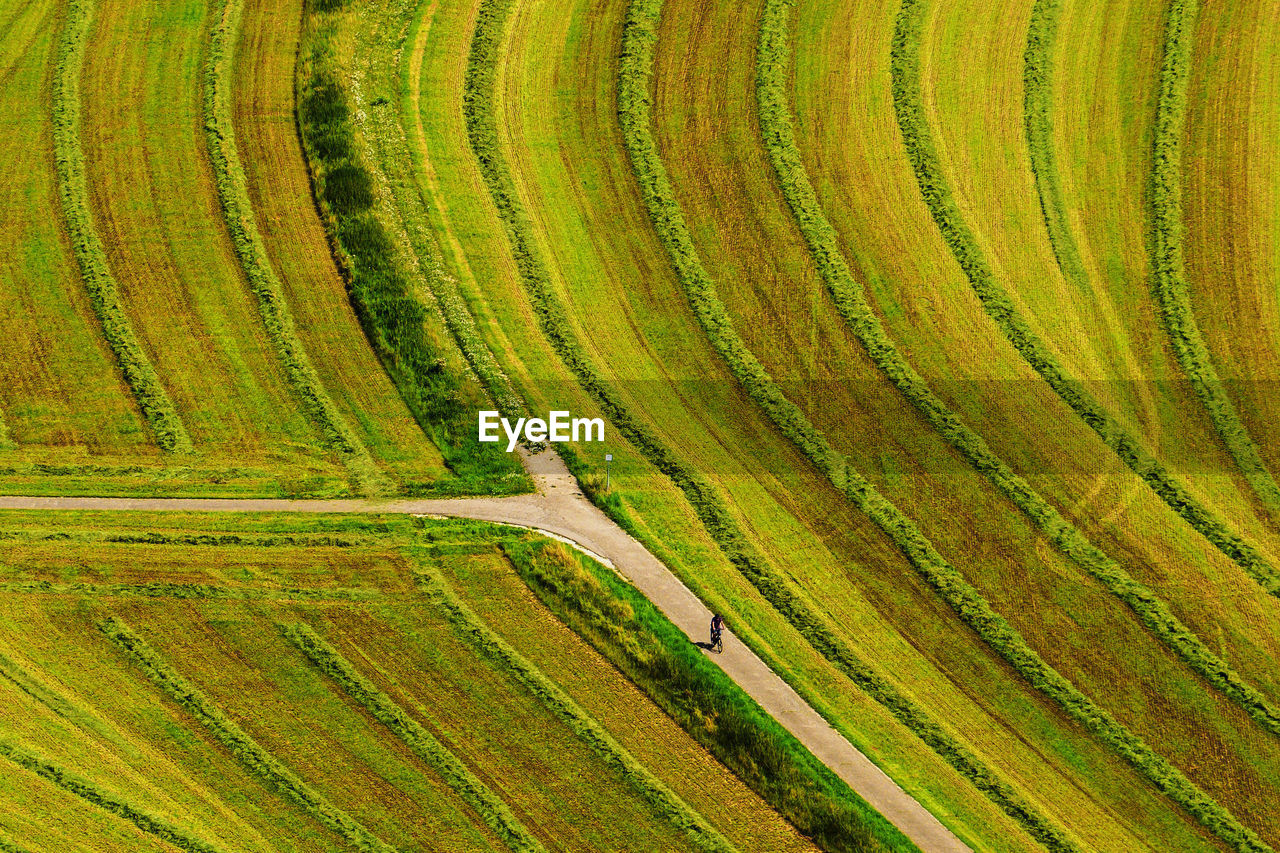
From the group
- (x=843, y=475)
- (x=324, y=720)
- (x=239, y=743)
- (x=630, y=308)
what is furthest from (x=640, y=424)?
(x=239, y=743)

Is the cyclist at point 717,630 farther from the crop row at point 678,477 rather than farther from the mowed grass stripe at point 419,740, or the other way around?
the mowed grass stripe at point 419,740

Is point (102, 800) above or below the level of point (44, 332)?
below

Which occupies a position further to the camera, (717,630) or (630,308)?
(630,308)

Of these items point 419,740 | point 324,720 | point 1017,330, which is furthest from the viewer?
point 1017,330

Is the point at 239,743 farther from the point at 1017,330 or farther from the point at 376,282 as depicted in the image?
the point at 1017,330

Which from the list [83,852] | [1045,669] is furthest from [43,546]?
[1045,669]

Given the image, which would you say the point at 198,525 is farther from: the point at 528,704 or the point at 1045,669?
the point at 1045,669
